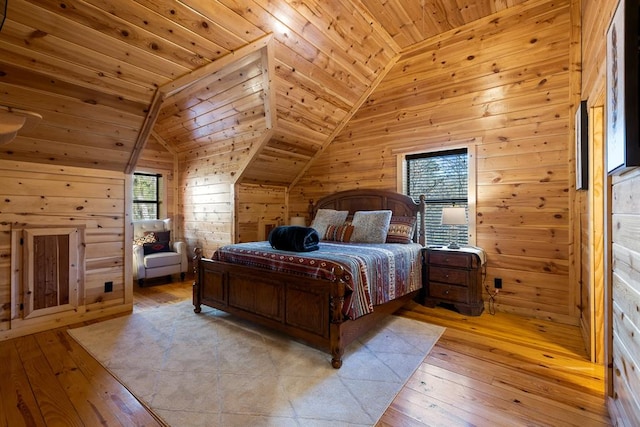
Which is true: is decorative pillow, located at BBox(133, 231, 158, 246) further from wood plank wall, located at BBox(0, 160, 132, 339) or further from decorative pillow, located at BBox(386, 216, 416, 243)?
decorative pillow, located at BBox(386, 216, 416, 243)

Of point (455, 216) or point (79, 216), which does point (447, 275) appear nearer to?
point (455, 216)

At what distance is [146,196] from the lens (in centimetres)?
534

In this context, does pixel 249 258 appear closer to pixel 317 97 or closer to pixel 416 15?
pixel 317 97

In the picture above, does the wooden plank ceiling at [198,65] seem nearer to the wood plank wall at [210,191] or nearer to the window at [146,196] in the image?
the wood plank wall at [210,191]

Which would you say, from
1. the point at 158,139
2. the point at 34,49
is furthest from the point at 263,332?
the point at 158,139

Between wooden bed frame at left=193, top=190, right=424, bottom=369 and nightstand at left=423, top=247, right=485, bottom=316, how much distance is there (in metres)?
0.25

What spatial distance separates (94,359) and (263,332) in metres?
1.32

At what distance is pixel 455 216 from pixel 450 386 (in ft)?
5.95

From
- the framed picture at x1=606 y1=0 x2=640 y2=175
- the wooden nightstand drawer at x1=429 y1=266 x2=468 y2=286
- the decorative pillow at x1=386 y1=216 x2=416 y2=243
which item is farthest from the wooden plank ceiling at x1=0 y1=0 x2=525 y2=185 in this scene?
the wooden nightstand drawer at x1=429 y1=266 x2=468 y2=286

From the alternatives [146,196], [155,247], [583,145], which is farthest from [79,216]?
[583,145]

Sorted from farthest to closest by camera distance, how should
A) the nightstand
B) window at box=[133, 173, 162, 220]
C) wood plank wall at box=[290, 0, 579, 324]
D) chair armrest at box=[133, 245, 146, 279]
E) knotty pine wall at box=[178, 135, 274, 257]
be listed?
window at box=[133, 173, 162, 220] → knotty pine wall at box=[178, 135, 274, 257] → chair armrest at box=[133, 245, 146, 279] → the nightstand → wood plank wall at box=[290, 0, 579, 324]

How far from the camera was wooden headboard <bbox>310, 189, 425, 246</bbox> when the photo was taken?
12.7 feet

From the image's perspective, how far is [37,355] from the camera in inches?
91.4

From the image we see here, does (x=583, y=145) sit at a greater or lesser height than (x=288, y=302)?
greater
